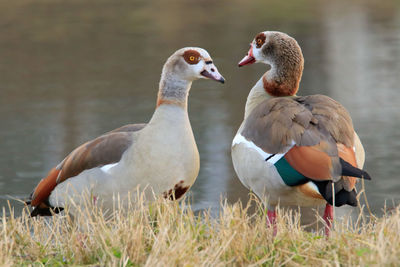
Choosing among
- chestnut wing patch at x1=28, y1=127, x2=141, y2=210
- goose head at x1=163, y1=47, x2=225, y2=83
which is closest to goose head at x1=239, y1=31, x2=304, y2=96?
goose head at x1=163, y1=47, x2=225, y2=83

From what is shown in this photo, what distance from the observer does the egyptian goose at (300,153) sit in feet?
16.4

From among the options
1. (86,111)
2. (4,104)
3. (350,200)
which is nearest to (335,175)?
(350,200)

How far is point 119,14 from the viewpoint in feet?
83.8

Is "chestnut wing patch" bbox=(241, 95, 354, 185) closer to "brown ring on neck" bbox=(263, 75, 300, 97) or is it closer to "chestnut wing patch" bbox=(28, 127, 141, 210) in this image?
"brown ring on neck" bbox=(263, 75, 300, 97)

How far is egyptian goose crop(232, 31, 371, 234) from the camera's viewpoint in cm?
498

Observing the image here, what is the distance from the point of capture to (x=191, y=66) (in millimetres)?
5637

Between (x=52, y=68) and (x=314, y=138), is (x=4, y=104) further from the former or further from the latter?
(x=314, y=138)

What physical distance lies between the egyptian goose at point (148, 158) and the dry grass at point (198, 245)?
0.47 m

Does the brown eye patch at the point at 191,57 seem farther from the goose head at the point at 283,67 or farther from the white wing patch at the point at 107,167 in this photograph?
the goose head at the point at 283,67

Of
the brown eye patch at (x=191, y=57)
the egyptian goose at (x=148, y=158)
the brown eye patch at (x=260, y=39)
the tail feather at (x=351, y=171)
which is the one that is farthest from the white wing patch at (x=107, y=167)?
the brown eye patch at (x=260, y=39)

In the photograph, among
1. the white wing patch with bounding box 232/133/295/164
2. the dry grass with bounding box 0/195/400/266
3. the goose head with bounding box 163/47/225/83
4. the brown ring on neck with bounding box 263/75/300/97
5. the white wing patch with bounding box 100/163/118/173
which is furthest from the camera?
the brown ring on neck with bounding box 263/75/300/97

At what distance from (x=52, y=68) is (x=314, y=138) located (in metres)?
12.3

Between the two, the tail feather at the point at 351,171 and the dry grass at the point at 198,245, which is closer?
the dry grass at the point at 198,245

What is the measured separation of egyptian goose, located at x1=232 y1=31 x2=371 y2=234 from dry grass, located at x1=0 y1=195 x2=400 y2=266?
35cm
